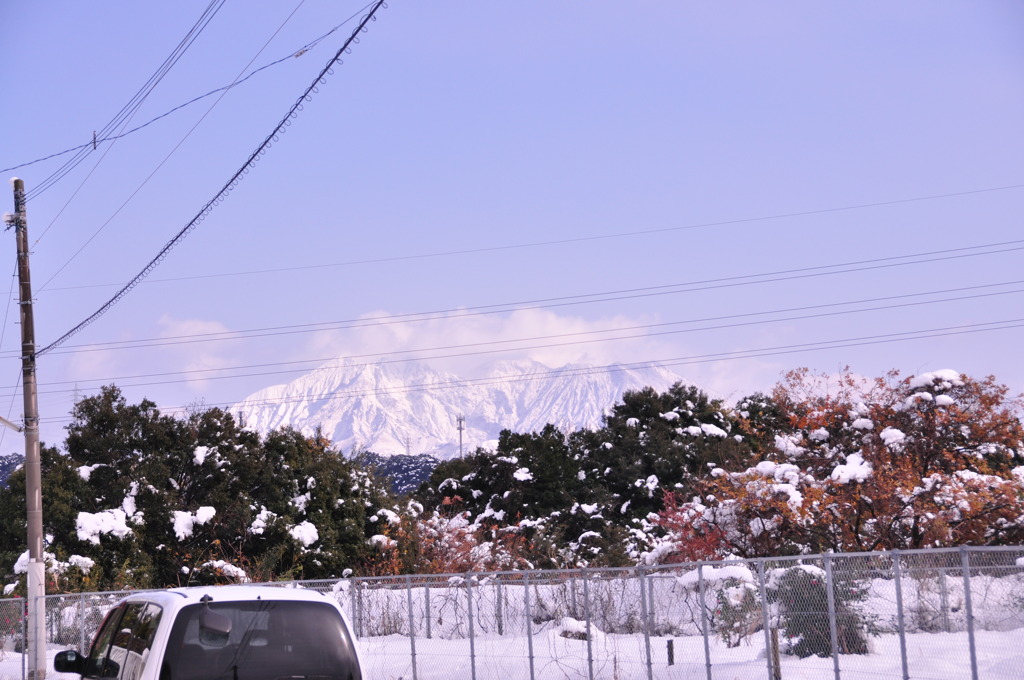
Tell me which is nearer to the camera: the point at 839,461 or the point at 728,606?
the point at 728,606

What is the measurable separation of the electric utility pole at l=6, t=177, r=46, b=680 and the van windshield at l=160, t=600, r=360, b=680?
16689 mm

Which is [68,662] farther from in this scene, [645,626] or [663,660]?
[663,660]

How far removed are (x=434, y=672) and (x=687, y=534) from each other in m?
8.52

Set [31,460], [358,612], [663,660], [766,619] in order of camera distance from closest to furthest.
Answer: [766,619] < [663,660] < [358,612] < [31,460]

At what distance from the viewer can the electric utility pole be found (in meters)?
22.8

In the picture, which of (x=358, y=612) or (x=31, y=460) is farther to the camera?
(x=31, y=460)

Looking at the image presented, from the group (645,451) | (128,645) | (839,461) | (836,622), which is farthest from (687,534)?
(645,451)

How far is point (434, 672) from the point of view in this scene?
780 inches

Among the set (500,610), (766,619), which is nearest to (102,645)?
(766,619)

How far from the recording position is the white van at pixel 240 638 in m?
7.53

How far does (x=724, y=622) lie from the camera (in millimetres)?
16641

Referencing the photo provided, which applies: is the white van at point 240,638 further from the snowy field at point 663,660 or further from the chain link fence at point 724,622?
the chain link fence at point 724,622

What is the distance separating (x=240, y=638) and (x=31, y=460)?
18.7 metres

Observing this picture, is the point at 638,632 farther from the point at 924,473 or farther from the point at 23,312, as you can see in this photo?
the point at 23,312
